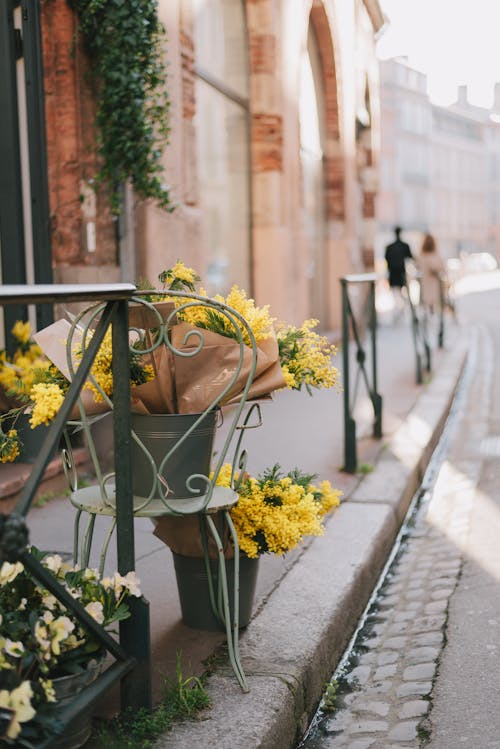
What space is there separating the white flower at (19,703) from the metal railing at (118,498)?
4.7 inches

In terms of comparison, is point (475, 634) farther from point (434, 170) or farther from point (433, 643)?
point (434, 170)

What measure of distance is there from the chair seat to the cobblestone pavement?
0.76 metres

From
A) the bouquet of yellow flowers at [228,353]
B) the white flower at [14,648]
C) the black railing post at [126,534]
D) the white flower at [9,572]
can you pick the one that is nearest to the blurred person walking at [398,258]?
the bouquet of yellow flowers at [228,353]

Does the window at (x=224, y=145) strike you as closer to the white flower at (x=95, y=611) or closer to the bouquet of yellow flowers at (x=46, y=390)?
the bouquet of yellow flowers at (x=46, y=390)

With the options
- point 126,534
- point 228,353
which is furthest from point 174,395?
point 126,534

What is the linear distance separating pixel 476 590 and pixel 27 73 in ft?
11.7

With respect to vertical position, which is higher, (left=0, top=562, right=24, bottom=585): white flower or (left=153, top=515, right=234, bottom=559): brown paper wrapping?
(left=0, top=562, right=24, bottom=585): white flower

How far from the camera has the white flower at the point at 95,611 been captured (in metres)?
2.46

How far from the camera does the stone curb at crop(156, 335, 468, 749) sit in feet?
8.62

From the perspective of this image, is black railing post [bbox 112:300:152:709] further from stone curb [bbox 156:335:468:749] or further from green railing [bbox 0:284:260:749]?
stone curb [bbox 156:335:468:749]

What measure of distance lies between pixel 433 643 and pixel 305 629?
22.2 inches

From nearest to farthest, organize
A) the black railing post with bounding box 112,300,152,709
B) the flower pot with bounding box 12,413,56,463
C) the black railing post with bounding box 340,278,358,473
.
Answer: the black railing post with bounding box 112,300,152,709
the flower pot with bounding box 12,413,56,463
the black railing post with bounding box 340,278,358,473

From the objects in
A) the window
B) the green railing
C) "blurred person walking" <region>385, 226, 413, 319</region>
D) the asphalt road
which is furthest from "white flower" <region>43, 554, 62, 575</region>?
"blurred person walking" <region>385, 226, 413, 319</region>

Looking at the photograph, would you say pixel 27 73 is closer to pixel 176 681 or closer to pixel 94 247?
pixel 94 247
